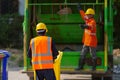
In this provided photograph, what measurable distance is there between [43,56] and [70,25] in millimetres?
3504

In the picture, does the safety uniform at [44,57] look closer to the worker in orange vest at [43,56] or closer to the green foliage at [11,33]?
the worker in orange vest at [43,56]

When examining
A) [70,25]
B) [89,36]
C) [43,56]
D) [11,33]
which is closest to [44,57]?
[43,56]

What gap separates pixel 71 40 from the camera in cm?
1253

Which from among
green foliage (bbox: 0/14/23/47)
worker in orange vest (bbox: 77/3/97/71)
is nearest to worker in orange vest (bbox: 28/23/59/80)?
worker in orange vest (bbox: 77/3/97/71)

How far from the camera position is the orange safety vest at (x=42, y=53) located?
8.86m

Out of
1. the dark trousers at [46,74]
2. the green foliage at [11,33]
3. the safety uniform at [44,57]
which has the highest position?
the safety uniform at [44,57]

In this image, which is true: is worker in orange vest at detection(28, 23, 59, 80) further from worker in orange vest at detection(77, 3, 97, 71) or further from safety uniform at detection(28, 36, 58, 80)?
worker in orange vest at detection(77, 3, 97, 71)

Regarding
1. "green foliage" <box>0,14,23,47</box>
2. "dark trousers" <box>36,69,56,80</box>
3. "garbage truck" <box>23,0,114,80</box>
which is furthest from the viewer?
"green foliage" <box>0,14,23,47</box>

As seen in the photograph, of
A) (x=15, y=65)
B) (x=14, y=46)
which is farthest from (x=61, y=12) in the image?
(x=14, y=46)

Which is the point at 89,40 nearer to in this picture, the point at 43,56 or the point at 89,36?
the point at 89,36

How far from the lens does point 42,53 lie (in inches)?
353

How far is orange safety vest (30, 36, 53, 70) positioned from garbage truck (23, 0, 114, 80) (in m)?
2.39

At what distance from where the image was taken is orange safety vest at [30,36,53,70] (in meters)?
8.86

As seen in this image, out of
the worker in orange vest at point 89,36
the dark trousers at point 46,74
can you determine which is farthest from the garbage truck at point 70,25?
the dark trousers at point 46,74
